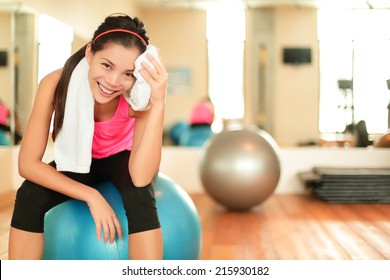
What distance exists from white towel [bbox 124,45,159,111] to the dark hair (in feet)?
0.09

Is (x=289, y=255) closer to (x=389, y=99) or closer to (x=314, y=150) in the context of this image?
(x=389, y=99)

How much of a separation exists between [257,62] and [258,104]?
641mm

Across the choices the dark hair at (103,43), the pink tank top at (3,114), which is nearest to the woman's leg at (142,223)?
the dark hair at (103,43)

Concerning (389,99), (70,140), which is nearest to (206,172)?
(389,99)

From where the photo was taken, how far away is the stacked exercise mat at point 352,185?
107 inches

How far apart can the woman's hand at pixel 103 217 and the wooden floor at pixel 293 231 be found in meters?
0.22

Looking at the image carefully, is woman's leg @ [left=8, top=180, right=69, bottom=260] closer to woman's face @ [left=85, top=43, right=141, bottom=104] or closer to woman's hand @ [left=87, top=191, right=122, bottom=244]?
woman's hand @ [left=87, top=191, right=122, bottom=244]

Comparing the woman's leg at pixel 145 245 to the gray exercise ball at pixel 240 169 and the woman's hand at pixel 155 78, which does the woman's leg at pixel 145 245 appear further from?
the gray exercise ball at pixel 240 169

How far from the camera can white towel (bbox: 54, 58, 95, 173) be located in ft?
3.57

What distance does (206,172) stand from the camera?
2.58 meters

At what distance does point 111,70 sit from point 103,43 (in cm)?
6
